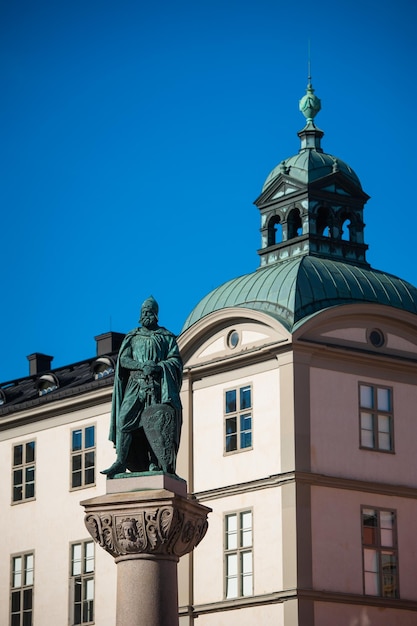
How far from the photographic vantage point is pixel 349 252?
189ft

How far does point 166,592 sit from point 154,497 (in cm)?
157

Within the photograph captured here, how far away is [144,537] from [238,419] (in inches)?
1026

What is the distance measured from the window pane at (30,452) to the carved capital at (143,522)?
1317 inches

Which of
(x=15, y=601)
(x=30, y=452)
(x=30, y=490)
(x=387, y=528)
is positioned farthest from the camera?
(x=30, y=452)

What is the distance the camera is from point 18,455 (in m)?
62.8

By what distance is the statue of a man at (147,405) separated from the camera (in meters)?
29.2

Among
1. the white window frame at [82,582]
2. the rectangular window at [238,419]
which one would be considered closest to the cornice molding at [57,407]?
the white window frame at [82,582]

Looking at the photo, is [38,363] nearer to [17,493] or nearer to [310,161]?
[17,493]

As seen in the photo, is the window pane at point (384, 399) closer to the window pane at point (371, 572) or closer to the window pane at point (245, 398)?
the window pane at point (245, 398)

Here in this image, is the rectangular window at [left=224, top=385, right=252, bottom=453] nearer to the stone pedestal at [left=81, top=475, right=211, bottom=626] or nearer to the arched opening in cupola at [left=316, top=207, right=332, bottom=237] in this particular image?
the arched opening in cupola at [left=316, top=207, right=332, bottom=237]

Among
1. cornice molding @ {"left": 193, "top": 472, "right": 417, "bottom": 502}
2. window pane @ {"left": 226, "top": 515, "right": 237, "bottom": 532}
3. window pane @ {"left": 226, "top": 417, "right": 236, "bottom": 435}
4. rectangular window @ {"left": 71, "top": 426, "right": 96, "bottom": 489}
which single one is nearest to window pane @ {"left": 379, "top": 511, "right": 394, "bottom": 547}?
cornice molding @ {"left": 193, "top": 472, "right": 417, "bottom": 502}

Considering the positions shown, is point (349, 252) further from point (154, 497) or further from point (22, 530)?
point (154, 497)

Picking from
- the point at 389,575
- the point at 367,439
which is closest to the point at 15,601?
the point at 389,575

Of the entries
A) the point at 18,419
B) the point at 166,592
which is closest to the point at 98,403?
the point at 18,419
